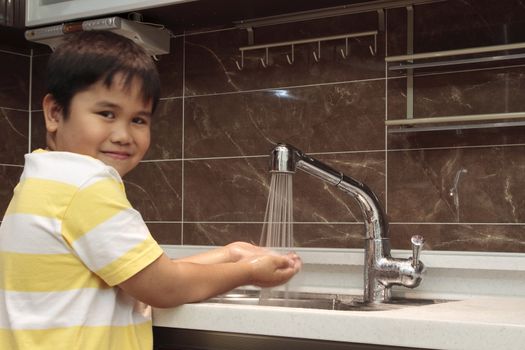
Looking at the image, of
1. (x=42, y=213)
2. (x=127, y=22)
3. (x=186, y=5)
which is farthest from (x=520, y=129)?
(x=42, y=213)

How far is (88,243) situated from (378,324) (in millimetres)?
384

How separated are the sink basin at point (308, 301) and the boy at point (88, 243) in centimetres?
38

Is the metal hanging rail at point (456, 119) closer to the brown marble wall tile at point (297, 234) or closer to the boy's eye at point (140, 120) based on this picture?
the brown marble wall tile at point (297, 234)

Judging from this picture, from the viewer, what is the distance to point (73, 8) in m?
1.98

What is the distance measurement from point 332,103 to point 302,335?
1042mm

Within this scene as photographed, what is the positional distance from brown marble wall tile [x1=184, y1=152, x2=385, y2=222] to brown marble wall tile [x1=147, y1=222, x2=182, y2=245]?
1.9 inches

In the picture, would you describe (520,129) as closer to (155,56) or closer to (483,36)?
(483,36)

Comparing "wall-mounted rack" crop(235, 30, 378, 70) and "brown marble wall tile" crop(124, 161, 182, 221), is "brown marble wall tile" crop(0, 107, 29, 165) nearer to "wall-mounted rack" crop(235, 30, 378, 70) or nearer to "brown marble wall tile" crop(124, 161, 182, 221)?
"brown marble wall tile" crop(124, 161, 182, 221)

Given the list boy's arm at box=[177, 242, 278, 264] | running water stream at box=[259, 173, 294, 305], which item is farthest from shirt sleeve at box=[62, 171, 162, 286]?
running water stream at box=[259, 173, 294, 305]

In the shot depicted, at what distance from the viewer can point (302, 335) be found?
101 centimetres

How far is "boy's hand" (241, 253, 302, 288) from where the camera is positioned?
1125 mm

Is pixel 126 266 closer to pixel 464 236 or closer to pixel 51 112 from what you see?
pixel 51 112

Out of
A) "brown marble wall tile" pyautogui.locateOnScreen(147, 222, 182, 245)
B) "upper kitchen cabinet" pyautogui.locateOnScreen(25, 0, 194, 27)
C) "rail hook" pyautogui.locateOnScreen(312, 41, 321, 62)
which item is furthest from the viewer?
"brown marble wall tile" pyautogui.locateOnScreen(147, 222, 182, 245)

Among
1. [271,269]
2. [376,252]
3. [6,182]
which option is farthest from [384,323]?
[6,182]
